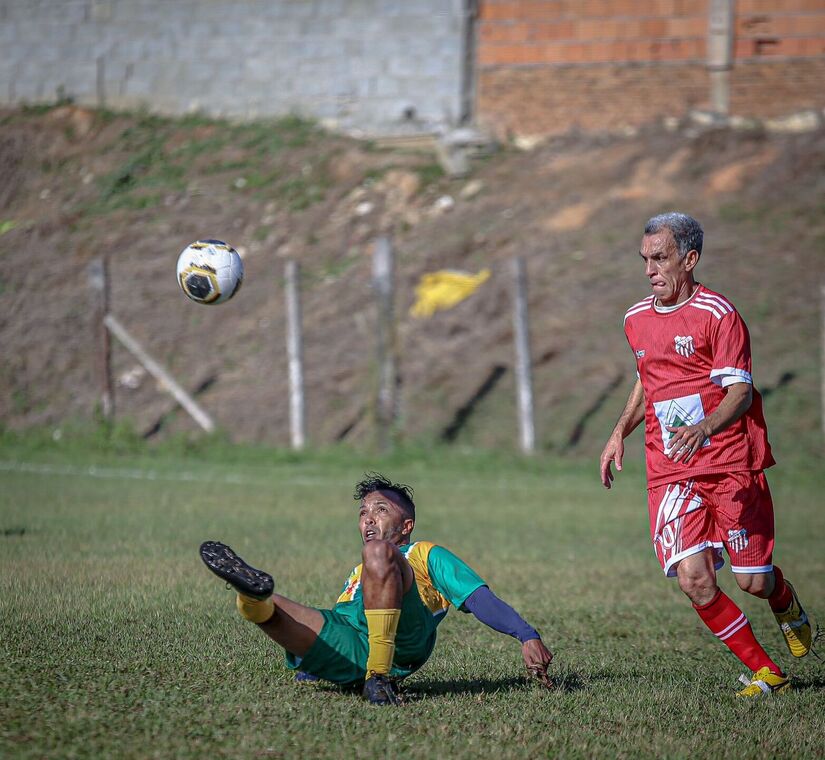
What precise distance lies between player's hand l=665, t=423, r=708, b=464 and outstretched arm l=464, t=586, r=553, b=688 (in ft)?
3.05

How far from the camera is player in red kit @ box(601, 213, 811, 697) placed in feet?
17.7

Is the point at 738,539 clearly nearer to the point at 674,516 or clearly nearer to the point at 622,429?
the point at 674,516

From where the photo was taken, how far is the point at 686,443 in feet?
16.5

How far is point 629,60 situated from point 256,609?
21728 millimetres

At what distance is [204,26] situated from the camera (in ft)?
88.3

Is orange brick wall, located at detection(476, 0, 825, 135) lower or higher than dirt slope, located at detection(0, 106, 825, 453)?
higher

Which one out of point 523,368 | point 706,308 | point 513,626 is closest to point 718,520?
point 706,308

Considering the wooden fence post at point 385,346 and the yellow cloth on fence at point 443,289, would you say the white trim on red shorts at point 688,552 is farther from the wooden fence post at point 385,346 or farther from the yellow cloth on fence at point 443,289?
the yellow cloth on fence at point 443,289

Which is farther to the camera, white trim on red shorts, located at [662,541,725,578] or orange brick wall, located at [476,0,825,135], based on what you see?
orange brick wall, located at [476,0,825,135]

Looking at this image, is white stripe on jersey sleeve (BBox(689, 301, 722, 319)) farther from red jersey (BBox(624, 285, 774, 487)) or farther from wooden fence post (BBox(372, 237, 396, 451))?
wooden fence post (BBox(372, 237, 396, 451))

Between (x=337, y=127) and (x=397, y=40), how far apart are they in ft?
8.24

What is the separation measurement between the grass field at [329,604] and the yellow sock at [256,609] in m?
0.36

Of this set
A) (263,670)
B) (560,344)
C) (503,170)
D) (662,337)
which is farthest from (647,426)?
(503,170)

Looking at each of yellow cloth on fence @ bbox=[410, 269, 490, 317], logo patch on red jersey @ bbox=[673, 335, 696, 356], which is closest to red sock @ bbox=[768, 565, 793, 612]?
logo patch on red jersey @ bbox=[673, 335, 696, 356]
